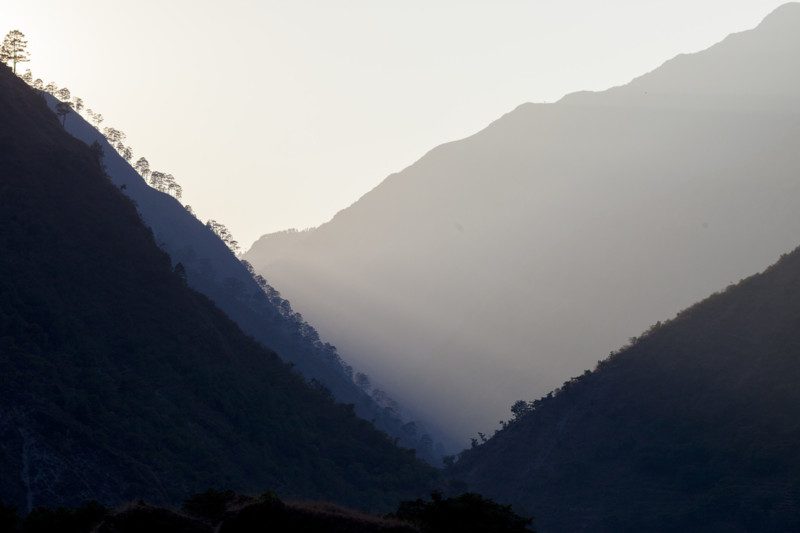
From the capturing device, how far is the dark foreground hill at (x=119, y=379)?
62250 mm

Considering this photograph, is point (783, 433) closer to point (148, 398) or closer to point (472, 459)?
point (472, 459)

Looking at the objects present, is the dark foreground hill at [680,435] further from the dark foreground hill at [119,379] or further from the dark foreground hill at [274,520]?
the dark foreground hill at [274,520]

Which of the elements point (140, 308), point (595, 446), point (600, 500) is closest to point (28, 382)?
point (140, 308)

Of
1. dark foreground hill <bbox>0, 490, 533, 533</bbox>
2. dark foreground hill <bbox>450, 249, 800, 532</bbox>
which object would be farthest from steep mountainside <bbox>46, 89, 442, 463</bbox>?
dark foreground hill <bbox>0, 490, 533, 533</bbox>

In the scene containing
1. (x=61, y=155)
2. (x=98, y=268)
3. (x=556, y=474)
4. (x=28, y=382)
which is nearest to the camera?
(x=28, y=382)

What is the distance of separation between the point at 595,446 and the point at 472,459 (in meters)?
21.4

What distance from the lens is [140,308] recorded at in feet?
274

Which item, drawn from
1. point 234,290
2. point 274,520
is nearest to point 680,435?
point 274,520

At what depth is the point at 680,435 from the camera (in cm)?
10425

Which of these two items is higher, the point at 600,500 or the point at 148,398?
the point at 600,500

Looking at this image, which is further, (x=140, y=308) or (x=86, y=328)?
(x=140, y=308)

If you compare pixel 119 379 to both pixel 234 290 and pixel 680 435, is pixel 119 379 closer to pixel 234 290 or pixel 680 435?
pixel 680 435

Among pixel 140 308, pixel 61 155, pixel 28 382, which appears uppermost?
pixel 61 155

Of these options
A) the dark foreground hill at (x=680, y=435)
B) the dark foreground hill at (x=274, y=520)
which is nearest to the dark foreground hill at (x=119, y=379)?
the dark foreground hill at (x=680, y=435)
